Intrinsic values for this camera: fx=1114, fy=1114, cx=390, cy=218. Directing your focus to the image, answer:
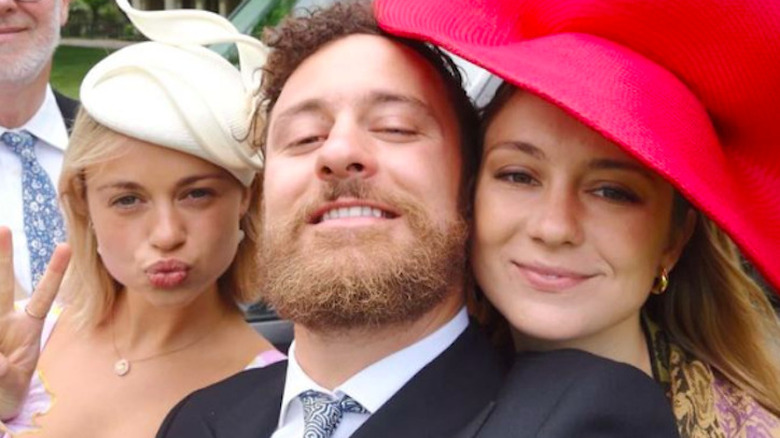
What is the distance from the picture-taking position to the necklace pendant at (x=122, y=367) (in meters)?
3.12

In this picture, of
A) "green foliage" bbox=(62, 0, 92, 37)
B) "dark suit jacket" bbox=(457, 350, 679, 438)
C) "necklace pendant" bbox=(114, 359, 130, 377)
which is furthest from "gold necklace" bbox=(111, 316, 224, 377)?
"green foliage" bbox=(62, 0, 92, 37)

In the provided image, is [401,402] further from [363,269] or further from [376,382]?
[363,269]

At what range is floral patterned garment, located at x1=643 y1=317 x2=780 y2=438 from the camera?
2318 millimetres

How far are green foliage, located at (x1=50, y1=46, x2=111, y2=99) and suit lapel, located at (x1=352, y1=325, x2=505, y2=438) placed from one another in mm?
4625

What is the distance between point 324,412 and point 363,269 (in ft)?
1.03

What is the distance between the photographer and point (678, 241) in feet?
7.74

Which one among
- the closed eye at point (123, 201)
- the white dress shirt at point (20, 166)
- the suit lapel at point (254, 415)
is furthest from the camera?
the white dress shirt at point (20, 166)

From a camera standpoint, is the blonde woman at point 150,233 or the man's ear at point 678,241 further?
the blonde woman at point 150,233

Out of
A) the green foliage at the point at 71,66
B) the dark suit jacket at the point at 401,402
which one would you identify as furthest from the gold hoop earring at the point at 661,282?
the green foliage at the point at 71,66

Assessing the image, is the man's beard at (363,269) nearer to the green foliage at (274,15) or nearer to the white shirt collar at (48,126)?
the green foliage at (274,15)

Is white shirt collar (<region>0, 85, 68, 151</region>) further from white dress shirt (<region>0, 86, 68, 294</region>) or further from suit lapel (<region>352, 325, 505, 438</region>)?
suit lapel (<region>352, 325, 505, 438</region>)

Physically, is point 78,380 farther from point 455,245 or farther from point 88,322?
point 455,245

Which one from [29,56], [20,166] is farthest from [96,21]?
[20,166]

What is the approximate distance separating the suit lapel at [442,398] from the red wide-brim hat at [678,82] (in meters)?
0.57
